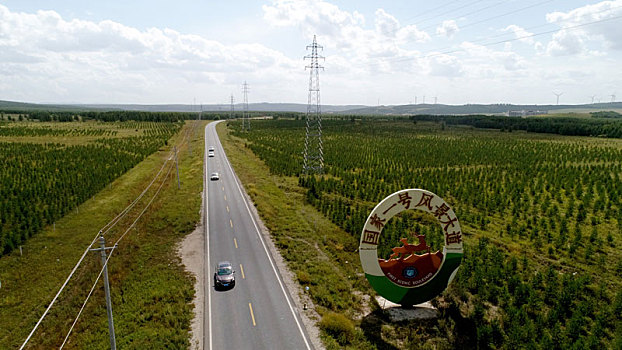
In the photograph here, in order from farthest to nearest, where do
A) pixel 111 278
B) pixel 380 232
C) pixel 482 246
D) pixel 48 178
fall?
pixel 48 178 < pixel 482 246 < pixel 111 278 < pixel 380 232

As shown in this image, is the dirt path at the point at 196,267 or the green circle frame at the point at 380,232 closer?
the dirt path at the point at 196,267

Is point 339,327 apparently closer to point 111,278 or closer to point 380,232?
point 380,232

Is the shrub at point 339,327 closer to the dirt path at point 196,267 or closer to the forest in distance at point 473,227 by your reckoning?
the forest in distance at point 473,227

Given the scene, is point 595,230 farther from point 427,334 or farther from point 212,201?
point 212,201

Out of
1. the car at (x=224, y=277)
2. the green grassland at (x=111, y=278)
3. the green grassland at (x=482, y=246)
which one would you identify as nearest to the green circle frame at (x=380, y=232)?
the green grassland at (x=482, y=246)

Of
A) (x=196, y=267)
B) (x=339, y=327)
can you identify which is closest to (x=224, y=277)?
(x=196, y=267)

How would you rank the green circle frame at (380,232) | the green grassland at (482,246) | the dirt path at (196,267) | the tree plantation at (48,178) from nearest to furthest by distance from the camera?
the dirt path at (196,267) → the green grassland at (482,246) → the green circle frame at (380,232) → the tree plantation at (48,178)

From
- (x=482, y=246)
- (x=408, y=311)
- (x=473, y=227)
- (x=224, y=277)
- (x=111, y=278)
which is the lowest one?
(x=111, y=278)
